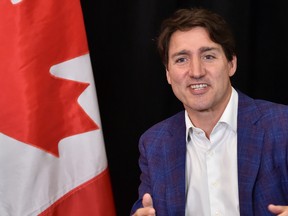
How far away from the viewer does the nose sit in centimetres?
148

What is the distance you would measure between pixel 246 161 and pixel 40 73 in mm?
753

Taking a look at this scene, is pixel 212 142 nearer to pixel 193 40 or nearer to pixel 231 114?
pixel 231 114

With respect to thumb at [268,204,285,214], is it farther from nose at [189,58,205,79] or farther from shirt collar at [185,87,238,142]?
nose at [189,58,205,79]

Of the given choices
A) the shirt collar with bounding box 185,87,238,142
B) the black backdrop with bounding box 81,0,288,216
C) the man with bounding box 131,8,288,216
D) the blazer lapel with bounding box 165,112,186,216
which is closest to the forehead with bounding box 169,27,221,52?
the man with bounding box 131,8,288,216

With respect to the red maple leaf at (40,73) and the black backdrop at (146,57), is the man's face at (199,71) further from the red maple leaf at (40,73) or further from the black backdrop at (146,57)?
the black backdrop at (146,57)

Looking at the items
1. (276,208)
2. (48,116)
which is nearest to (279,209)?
(276,208)

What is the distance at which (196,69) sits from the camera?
1.48 m

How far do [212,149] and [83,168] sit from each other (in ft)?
1.58

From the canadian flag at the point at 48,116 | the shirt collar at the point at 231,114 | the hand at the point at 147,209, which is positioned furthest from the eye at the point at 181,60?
the hand at the point at 147,209

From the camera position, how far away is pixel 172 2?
2.05 metres

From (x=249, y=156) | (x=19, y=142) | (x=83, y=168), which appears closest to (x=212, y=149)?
(x=249, y=156)

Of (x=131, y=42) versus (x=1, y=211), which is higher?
(x=131, y=42)

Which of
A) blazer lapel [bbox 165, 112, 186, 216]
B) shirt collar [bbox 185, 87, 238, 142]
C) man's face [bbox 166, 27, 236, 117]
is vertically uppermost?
man's face [bbox 166, 27, 236, 117]

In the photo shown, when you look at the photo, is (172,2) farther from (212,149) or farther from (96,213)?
(96,213)
